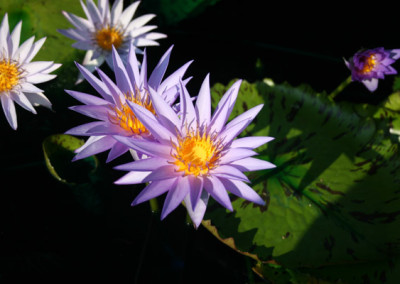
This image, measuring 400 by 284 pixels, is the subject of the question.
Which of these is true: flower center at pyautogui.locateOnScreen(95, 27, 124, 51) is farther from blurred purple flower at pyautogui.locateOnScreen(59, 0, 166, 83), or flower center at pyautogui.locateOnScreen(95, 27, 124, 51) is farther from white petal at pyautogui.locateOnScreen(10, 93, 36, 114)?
white petal at pyautogui.locateOnScreen(10, 93, 36, 114)

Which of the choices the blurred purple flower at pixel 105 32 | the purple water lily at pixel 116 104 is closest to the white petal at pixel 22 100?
the blurred purple flower at pixel 105 32

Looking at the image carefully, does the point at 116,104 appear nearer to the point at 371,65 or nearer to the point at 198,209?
the point at 198,209

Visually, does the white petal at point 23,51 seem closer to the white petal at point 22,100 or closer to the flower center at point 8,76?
the flower center at point 8,76

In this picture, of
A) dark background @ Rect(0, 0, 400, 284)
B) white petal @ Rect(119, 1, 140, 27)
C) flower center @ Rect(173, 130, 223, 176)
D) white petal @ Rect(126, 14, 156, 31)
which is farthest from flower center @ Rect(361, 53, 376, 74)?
white petal @ Rect(119, 1, 140, 27)

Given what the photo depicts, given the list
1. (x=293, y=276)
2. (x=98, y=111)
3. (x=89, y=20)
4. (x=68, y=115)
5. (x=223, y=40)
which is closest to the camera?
(x=98, y=111)

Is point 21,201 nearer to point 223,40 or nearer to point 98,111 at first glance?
point 98,111

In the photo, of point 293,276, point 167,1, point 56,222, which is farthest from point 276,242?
point 167,1

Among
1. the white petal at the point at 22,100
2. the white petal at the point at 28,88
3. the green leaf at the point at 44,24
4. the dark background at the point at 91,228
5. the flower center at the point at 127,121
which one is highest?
the green leaf at the point at 44,24
